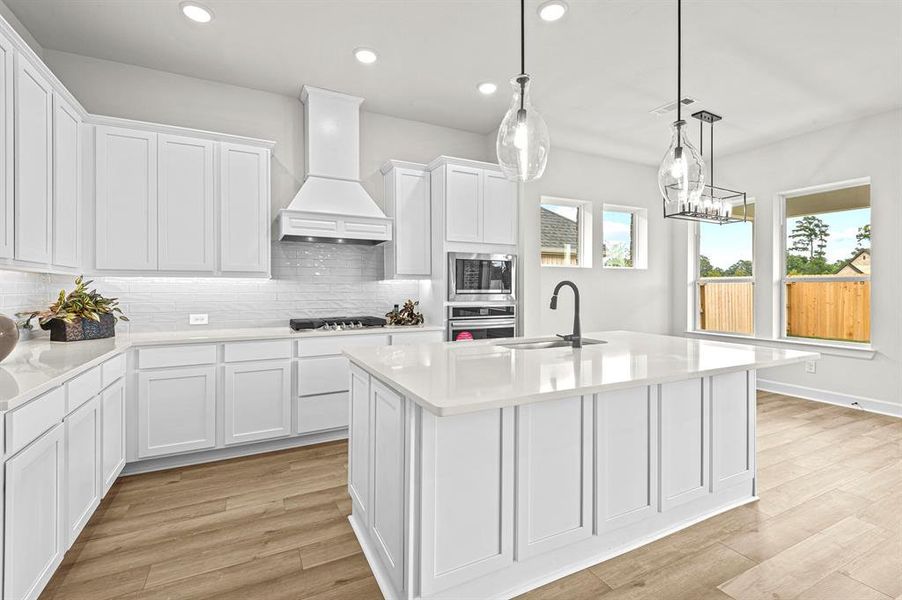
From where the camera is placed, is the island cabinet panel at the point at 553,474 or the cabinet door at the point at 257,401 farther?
the cabinet door at the point at 257,401

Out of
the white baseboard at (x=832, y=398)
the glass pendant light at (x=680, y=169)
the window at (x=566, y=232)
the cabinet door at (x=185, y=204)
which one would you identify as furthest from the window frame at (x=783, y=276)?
the cabinet door at (x=185, y=204)

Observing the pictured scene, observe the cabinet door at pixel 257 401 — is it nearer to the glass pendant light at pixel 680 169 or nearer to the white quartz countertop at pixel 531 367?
the white quartz countertop at pixel 531 367

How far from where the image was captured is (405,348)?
2.37 metres

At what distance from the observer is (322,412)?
349cm

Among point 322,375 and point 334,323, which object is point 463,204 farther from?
point 322,375

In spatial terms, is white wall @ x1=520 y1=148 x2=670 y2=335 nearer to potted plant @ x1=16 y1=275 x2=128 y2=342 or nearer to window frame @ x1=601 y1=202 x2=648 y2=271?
window frame @ x1=601 y1=202 x2=648 y2=271

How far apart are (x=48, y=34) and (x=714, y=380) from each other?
15.7ft

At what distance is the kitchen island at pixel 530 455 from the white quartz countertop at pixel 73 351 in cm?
116

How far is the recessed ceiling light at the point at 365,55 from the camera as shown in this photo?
3170 mm

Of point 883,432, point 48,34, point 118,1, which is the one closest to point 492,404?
point 118,1

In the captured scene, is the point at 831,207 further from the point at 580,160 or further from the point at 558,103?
the point at 558,103

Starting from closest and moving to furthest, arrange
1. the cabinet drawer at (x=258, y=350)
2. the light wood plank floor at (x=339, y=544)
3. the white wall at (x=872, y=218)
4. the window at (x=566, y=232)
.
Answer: the light wood plank floor at (x=339, y=544)
the cabinet drawer at (x=258, y=350)
the white wall at (x=872, y=218)
the window at (x=566, y=232)

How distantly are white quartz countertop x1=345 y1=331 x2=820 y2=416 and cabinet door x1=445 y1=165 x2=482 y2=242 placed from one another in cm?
172

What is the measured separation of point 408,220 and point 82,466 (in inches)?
114
